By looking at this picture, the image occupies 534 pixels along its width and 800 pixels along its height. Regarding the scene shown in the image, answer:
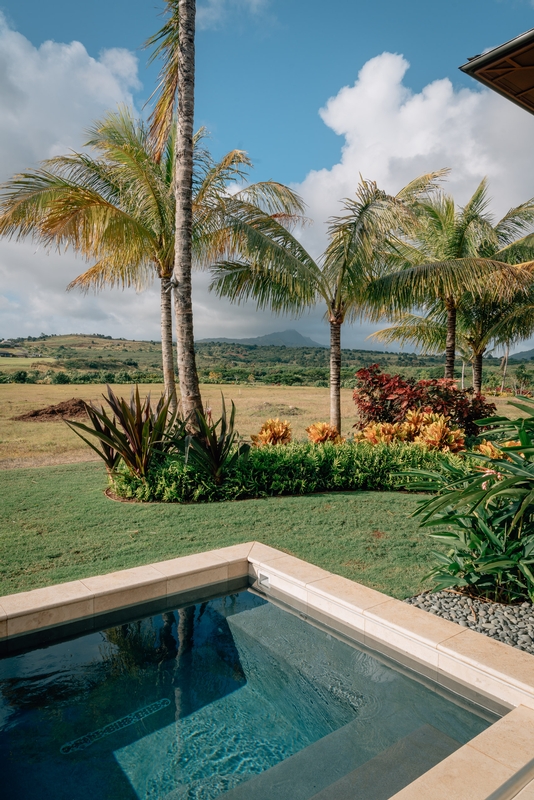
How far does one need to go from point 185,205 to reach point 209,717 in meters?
6.05

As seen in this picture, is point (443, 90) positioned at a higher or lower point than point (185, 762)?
higher

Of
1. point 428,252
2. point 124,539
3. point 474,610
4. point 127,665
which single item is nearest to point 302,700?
point 127,665

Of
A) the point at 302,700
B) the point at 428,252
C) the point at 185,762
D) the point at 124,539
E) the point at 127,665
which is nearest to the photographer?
the point at 185,762

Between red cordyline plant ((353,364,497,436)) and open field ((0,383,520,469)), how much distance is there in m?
0.95

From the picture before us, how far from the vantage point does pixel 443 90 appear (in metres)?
6.44

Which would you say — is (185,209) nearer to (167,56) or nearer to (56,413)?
(167,56)

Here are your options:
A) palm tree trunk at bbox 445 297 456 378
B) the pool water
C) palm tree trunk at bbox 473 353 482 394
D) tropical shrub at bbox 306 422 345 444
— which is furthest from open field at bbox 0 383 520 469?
the pool water

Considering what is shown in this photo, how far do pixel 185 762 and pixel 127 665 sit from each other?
85cm

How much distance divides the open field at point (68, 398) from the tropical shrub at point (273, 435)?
103cm

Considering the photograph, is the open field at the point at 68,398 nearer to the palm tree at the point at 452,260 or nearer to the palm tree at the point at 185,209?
the palm tree at the point at 185,209

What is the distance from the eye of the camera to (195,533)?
17.3 ft

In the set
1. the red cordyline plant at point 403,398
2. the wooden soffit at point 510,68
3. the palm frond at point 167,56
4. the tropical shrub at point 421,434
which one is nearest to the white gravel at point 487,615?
the wooden soffit at point 510,68

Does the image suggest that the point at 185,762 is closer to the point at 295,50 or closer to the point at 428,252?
the point at 295,50

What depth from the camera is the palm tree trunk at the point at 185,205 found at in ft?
22.6
